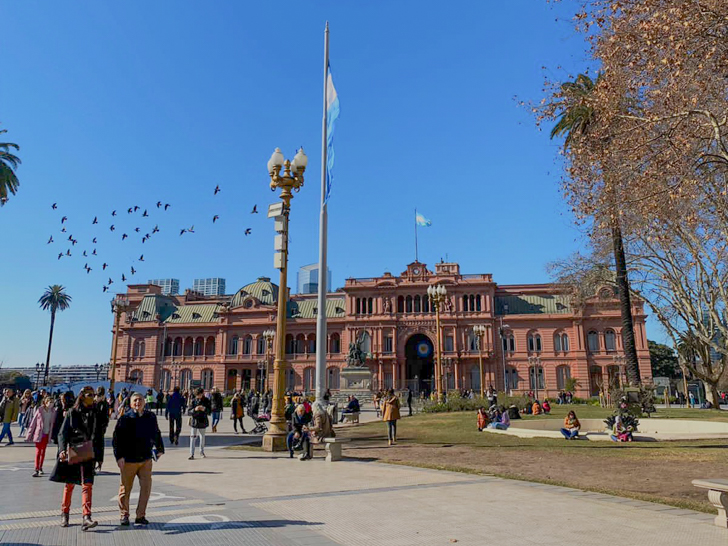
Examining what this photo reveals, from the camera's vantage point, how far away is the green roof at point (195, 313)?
74.4 meters

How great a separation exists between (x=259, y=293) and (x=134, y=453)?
68.8 metres

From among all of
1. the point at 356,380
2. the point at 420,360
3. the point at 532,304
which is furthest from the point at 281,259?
the point at 532,304

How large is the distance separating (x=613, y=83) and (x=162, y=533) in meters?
13.4

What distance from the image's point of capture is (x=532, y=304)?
64.9 metres

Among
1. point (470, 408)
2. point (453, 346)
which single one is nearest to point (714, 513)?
point (470, 408)

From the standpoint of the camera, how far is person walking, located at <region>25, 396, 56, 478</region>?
10969mm

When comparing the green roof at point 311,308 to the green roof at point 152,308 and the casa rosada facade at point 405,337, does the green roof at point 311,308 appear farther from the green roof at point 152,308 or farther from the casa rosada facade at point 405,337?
Result: the green roof at point 152,308

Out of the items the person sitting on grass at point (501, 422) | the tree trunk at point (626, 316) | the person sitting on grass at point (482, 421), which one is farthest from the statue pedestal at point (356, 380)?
the person sitting on grass at point (482, 421)

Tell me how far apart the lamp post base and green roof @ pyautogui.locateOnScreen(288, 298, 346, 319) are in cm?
5318

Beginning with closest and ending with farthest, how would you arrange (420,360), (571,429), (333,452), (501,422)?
(333,452), (571,429), (501,422), (420,360)

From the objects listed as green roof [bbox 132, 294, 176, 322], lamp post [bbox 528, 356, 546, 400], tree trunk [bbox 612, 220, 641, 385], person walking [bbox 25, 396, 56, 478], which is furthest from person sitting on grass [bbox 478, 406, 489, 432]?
green roof [bbox 132, 294, 176, 322]

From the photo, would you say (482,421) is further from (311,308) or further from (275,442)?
(311,308)

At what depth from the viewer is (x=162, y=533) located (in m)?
6.16

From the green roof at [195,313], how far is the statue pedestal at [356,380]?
3321 centimetres
